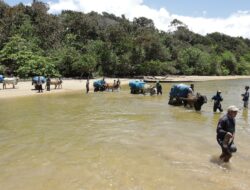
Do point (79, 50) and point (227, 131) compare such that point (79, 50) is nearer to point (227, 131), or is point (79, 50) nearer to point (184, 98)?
point (184, 98)

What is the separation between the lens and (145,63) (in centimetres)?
6581

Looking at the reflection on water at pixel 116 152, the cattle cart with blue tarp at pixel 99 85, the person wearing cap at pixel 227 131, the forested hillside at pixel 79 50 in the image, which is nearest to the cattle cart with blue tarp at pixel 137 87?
the cattle cart with blue tarp at pixel 99 85

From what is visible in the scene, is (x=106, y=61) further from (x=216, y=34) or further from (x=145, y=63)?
(x=216, y=34)

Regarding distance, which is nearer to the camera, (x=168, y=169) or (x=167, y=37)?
(x=168, y=169)

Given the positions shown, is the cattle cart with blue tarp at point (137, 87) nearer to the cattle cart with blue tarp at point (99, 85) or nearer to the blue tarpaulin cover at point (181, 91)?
the cattle cart with blue tarp at point (99, 85)

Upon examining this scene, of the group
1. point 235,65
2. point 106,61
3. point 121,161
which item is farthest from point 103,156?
point 235,65

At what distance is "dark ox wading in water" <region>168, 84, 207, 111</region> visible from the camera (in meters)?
22.7

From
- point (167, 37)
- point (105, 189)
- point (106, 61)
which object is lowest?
point (105, 189)

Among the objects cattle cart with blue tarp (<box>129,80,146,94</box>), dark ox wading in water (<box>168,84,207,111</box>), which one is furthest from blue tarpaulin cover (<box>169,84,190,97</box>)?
cattle cart with blue tarp (<box>129,80,146,94</box>)

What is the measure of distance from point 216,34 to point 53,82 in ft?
380

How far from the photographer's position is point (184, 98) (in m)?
24.6

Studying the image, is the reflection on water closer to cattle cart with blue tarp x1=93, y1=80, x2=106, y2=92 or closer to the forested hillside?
cattle cart with blue tarp x1=93, y1=80, x2=106, y2=92

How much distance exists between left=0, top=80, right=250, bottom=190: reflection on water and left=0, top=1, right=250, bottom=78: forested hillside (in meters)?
29.7

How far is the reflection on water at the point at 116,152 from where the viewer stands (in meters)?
9.46
